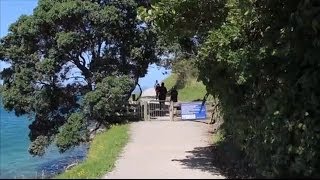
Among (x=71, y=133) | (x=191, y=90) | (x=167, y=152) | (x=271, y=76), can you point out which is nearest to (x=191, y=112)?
(x=71, y=133)

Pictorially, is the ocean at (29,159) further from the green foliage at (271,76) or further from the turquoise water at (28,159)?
the green foliage at (271,76)

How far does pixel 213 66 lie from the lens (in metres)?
14.2

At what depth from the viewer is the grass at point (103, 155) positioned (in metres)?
11.6

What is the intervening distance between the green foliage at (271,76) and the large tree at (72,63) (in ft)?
35.9

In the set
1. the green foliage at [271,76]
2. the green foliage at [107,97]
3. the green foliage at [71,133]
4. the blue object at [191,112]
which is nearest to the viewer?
the green foliage at [271,76]

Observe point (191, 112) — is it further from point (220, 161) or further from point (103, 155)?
point (220, 161)

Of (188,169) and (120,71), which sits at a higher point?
(120,71)

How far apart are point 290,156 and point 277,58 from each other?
2035mm

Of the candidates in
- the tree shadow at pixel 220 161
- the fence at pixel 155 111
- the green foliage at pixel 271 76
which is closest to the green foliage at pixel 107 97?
the fence at pixel 155 111

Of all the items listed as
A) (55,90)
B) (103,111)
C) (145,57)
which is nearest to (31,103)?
(55,90)

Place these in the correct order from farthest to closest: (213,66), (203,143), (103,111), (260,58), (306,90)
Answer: (103,111) < (203,143) < (213,66) < (260,58) < (306,90)

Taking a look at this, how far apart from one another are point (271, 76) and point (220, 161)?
3.57 meters

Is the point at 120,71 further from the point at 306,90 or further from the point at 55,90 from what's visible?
the point at 306,90

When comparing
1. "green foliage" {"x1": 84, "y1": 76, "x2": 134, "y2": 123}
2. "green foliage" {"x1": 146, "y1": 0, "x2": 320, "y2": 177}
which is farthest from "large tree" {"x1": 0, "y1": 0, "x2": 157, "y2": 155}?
"green foliage" {"x1": 146, "y1": 0, "x2": 320, "y2": 177}
